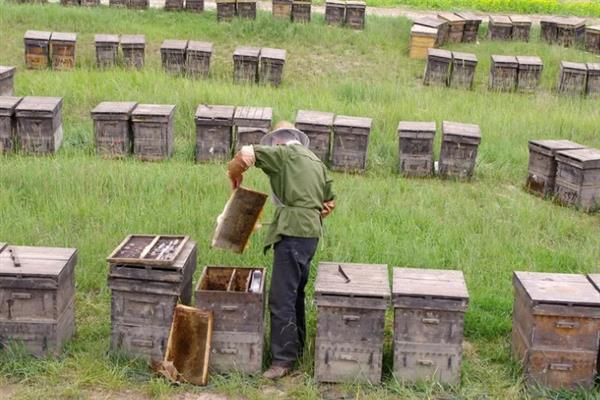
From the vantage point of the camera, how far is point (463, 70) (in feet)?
58.7

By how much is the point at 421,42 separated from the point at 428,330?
551 inches

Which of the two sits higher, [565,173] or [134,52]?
[134,52]

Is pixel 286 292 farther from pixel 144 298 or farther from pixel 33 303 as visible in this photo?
pixel 33 303

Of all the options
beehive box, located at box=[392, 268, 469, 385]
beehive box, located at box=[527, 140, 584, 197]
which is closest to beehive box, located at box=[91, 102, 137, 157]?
beehive box, located at box=[527, 140, 584, 197]

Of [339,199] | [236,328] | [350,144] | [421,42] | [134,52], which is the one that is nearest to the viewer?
[236,328]

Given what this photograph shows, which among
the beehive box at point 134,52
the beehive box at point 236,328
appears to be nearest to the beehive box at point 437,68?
the beehive box at point 134,52

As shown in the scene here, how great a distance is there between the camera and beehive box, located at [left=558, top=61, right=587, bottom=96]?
58.3 ft

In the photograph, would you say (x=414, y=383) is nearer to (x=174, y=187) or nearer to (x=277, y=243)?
(x=277, y=243)

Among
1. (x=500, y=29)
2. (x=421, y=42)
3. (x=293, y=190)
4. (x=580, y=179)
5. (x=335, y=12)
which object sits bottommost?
(x=580, y=179)

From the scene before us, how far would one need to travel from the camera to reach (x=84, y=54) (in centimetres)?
1847

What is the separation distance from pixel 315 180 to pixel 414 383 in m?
1.77

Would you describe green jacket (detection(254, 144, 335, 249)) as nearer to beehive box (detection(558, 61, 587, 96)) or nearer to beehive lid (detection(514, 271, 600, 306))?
beehive lid (detection(514, 271, 600, 306))

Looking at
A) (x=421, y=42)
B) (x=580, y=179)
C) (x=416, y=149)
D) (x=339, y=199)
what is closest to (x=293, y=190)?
A: (x=339, y=199)

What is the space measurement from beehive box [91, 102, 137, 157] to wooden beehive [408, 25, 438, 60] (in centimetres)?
934
